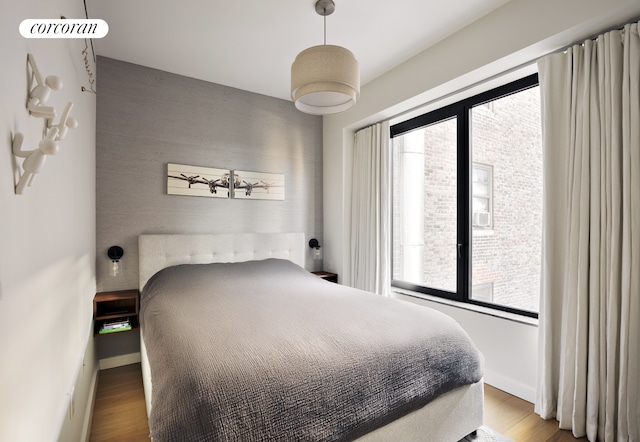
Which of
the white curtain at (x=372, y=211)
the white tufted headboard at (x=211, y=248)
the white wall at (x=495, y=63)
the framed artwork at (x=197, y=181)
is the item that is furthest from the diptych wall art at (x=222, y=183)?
the white wall at (x=495, y=63)

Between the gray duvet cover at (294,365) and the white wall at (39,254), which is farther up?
the white wall at (39,254)

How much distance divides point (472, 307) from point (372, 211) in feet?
4.31

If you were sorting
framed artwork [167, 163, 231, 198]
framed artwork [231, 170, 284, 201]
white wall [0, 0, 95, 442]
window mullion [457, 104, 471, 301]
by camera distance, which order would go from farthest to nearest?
1. framed artwork [231, 170, 284, 201]
2. framed artwork [167, 163, 231, 198]
3. window mullion [457, 104, 471, 301]
4. white wall [0, 0, 95, 442]

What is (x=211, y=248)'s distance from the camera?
3209 millimetres

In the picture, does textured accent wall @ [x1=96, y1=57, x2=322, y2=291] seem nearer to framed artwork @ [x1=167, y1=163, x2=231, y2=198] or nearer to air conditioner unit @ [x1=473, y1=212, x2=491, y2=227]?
framed artwork @ [x1=167, y1=163, x2=231, y2=198]

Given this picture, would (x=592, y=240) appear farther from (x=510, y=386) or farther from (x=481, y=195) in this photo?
(x=510, y=386)

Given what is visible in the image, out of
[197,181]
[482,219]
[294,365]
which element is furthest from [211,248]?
[482,219]

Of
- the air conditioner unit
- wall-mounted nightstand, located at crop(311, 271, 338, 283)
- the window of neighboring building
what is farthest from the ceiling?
wall-mounted nightstand, located at crop(311, 271, 338, 283)

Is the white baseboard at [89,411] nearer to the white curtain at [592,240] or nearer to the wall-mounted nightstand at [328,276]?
the wall-mounted nightstand at [328,276]

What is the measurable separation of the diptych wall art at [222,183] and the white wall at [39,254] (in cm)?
114

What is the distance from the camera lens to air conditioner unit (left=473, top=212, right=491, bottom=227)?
275cm

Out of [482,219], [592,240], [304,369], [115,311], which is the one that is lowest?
[115,311]

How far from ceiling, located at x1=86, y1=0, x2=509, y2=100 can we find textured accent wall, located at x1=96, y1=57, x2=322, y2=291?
268 millimetres

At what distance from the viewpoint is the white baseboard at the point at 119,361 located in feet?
9.33
